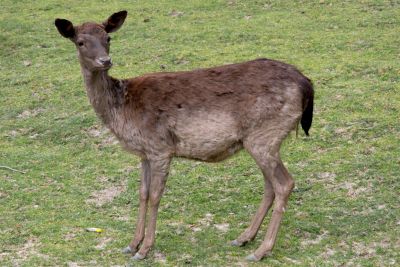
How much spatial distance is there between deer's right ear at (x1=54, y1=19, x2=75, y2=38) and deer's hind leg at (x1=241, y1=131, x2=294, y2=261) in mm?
1944

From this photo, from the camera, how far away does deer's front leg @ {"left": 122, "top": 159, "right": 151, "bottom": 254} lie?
284 inches

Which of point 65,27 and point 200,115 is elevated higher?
point 65,27

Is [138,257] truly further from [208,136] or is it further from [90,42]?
[90,42]

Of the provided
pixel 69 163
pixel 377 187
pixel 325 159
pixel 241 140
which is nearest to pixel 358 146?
pixel 325 159

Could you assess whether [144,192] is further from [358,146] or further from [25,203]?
[358,146]

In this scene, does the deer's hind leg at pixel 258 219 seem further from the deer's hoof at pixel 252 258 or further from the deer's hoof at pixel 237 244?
the deer's hoof at pixel 252 258

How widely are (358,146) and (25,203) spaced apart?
3.87 metres

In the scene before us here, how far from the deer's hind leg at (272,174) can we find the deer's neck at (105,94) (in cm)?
132

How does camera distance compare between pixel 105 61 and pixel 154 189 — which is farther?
pixel 154 189

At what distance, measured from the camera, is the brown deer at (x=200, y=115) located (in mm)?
6996

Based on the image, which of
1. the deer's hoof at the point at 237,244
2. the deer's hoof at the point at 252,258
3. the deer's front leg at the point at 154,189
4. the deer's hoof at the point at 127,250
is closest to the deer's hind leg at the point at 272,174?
the deer's hoof at the point at 252,258

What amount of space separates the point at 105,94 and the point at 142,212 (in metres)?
1.17

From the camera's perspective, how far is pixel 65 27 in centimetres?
719

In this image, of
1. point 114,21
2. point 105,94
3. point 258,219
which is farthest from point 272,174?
point 114,21
